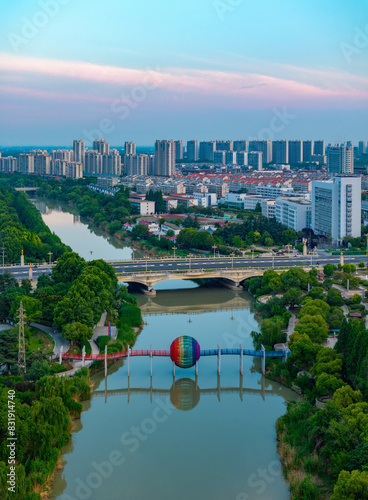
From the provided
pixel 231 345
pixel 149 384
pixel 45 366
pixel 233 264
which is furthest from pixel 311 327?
pixel 233 264

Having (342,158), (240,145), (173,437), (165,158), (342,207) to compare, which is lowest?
(173,437)

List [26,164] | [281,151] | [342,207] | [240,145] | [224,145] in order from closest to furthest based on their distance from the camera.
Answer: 1. [342,207]
2. [26,164]
3. [281,151]
4. [240,145]
5. [224,145]

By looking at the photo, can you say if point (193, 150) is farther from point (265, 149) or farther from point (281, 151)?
point (281, 151)

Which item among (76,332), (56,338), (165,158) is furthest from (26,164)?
(76,332)

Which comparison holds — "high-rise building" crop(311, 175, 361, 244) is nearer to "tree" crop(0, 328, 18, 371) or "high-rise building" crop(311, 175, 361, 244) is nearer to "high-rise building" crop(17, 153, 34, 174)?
"tree" crop(0, 328, 18, 371)

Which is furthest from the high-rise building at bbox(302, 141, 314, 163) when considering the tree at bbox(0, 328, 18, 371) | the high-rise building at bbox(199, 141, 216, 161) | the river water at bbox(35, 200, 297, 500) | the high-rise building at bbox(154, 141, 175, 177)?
the tree at bbox(0, 328, 18, 371)

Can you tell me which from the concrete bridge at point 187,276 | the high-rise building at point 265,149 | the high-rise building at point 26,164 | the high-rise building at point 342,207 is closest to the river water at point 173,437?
the concrete bridge at point 187,276
